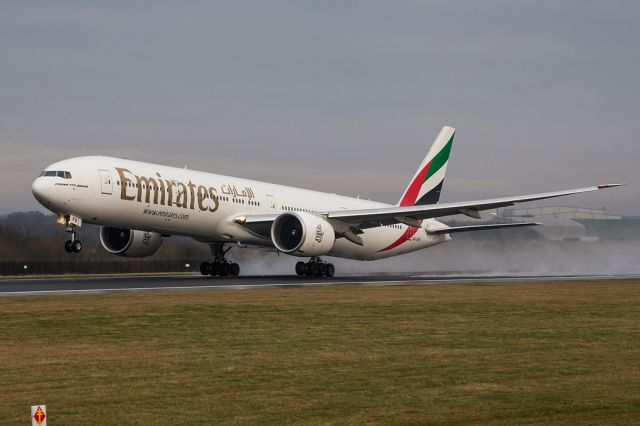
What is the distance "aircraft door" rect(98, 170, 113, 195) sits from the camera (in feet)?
119

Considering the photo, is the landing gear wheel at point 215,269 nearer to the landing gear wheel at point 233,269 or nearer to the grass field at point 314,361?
the landing gear wheel at point 233,269

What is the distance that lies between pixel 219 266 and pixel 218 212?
5.47m

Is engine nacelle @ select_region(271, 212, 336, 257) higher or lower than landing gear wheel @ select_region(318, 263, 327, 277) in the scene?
higher

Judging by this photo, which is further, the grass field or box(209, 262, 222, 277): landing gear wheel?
box(209, 262, 222, 277): landing gear wheel

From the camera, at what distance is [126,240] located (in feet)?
143

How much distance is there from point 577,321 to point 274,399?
12555 millimetres

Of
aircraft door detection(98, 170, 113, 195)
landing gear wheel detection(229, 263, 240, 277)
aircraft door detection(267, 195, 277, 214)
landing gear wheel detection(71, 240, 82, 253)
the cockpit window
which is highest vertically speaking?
the cockpit window

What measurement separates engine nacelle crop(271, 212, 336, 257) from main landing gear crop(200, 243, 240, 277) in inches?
232

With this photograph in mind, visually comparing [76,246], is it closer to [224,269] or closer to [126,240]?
[126,240]

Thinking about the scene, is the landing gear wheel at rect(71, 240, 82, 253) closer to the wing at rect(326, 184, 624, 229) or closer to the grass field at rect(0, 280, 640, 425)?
the grass field at rect(0, 280, 640, 425)

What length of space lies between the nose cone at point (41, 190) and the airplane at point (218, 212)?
4cm

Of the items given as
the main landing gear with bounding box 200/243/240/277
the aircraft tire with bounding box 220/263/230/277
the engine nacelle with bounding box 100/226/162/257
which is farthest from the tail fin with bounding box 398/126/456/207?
the engine nacelle with bounding box 100/226/162/257

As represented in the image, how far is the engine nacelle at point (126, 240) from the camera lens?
142 feet

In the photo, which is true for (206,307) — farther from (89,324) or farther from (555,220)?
(555,220)
